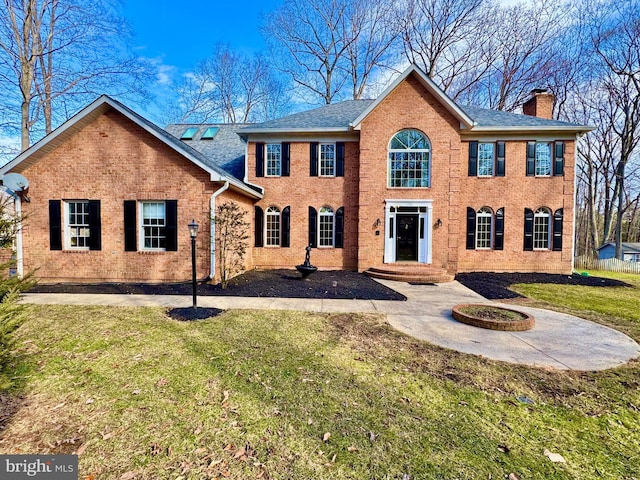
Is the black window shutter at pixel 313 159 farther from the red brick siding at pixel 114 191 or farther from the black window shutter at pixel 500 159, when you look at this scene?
the black window shutter at pixel 500 159

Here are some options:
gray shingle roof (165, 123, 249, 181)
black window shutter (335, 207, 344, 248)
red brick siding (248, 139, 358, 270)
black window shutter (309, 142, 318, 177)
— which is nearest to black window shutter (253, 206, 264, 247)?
red brick siding (248, 139, 358, 270)

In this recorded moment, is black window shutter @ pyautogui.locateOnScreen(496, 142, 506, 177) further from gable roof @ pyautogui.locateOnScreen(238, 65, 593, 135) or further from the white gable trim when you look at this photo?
the white gable trim

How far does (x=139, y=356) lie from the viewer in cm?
411

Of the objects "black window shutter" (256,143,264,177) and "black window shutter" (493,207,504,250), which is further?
"black window shutter" (256,143,264,177)

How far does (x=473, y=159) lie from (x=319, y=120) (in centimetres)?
692

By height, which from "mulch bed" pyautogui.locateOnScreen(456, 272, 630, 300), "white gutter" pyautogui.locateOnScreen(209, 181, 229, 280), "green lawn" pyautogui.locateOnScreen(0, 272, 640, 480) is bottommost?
"mulch bed" pyautogui.locateOnScreen(456, 272, 630, 300)

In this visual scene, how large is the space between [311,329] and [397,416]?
2606 mm

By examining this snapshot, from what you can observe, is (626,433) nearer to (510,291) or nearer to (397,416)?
(397,416)

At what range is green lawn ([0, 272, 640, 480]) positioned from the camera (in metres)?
2.28

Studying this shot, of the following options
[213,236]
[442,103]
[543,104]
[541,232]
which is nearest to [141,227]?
[213,236]

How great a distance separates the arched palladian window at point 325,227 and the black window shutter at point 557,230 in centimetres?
953

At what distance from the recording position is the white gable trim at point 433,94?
449 inches

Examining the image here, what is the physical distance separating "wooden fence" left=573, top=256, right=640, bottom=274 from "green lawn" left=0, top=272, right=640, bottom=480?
15.7m

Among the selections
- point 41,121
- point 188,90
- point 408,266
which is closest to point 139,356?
point 408,266
